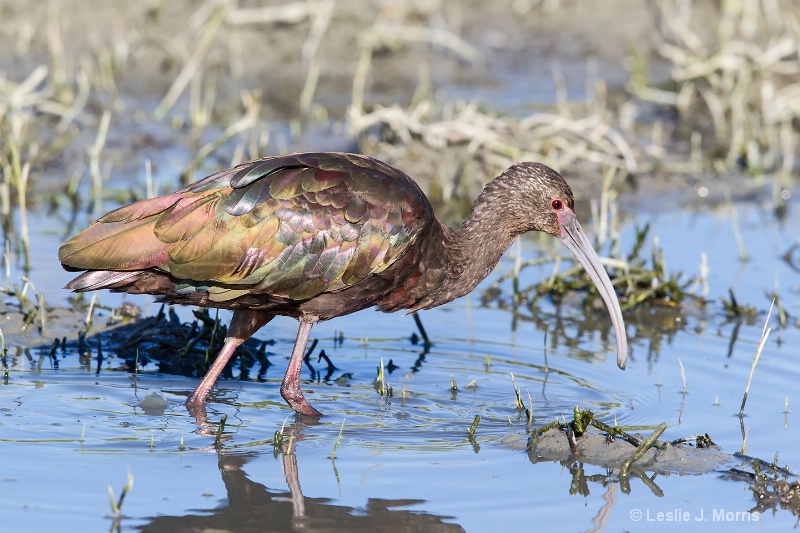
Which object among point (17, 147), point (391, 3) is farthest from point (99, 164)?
point (391, 3)

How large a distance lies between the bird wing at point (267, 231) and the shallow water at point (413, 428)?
0.67 m

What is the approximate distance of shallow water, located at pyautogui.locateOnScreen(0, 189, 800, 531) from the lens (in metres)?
4.61

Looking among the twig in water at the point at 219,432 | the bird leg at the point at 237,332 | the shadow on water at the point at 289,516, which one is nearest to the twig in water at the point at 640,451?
the shadow on water at the point at 289,516

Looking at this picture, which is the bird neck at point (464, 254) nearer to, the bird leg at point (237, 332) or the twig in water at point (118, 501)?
the bird leg at point (237, 332)

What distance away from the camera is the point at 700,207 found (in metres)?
10.2

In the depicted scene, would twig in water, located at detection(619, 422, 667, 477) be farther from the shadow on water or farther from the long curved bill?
the long curved bill

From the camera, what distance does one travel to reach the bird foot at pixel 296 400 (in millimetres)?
5793

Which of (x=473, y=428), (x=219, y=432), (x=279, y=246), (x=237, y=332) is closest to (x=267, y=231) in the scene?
(x=279, y=246)

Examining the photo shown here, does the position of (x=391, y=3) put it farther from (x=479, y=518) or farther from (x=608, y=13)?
(x=479, y=518)

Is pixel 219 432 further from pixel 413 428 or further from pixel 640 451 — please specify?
pixel 640 451

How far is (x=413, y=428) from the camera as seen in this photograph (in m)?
5.64

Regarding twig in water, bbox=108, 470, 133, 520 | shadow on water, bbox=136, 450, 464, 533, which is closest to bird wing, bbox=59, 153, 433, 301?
shadow on water, bbox=136, 450, 464, 533

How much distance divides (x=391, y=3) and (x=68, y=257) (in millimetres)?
8083

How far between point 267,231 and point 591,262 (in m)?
1.70
